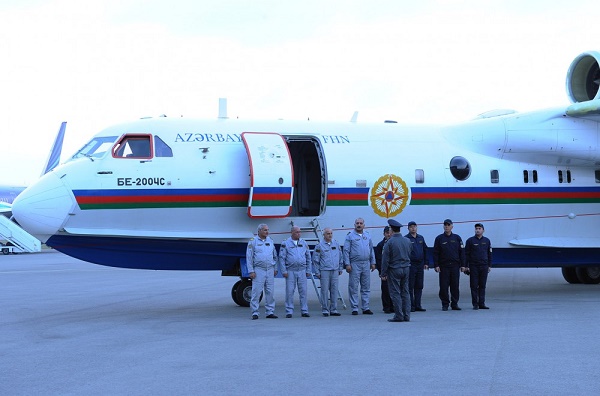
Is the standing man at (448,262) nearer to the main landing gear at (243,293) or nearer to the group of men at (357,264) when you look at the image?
the group of men at (357,264)

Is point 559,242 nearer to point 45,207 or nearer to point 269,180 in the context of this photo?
point 269,180

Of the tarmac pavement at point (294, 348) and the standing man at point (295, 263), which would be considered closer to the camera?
the tarmac pavement at point (294, 348)

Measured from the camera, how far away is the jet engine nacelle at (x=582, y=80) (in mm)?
18266

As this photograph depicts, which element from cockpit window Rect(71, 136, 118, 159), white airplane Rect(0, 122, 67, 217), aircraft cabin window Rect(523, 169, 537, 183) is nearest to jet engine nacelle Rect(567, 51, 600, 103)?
aircraft cabin window Rect(523, 169, 537, 183)

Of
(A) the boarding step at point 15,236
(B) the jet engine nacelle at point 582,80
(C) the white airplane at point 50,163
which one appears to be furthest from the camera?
(C) the white airplane at point 50,163

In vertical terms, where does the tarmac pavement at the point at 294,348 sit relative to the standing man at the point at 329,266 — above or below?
below

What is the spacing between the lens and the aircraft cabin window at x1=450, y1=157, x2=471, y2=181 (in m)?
16.8

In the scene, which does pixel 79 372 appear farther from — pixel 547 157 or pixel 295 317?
pixel 547 157

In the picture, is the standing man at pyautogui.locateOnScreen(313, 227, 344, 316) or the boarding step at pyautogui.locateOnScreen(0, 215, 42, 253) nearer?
the standing man at pyautogui.locateOnScreen(313, 227, 344, 316)

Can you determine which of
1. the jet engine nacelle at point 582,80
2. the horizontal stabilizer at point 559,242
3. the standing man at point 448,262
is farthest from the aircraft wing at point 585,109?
the standing man at point 448,262

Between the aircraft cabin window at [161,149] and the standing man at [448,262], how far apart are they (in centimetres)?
517

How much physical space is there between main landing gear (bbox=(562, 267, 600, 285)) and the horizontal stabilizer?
296 centimetres

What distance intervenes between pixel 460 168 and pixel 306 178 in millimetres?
3194

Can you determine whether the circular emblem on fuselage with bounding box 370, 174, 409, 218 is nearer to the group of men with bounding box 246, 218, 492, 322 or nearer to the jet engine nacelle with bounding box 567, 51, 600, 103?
the group of men with bounding box 246, 218, 492, 322
